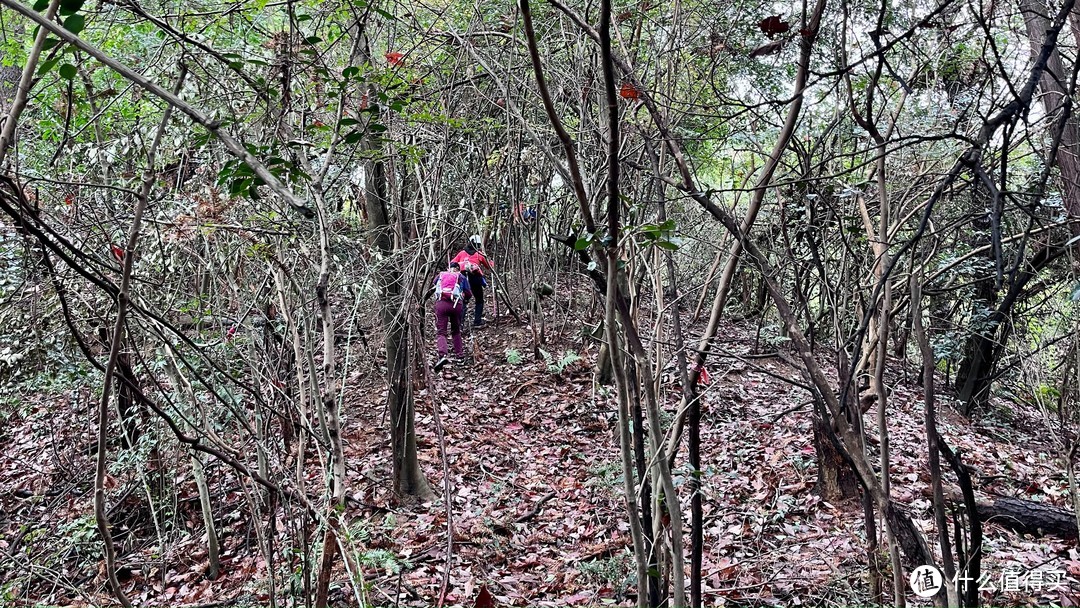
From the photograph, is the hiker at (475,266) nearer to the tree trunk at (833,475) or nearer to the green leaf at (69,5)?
the tree trunk at (833,475)

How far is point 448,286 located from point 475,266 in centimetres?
88

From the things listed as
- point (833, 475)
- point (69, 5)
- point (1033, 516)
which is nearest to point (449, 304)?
point (833, 475)

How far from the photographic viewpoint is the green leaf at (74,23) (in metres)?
1.37

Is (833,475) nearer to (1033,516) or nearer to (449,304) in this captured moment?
(1033,516)

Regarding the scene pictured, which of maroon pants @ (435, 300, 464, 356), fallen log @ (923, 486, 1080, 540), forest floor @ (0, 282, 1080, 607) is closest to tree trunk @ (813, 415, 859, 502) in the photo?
forest floor @ (0, 282, 1080, 607)

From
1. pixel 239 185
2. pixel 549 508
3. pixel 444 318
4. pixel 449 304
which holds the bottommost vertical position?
pixel 549 508

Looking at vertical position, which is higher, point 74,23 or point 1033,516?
point 74,23

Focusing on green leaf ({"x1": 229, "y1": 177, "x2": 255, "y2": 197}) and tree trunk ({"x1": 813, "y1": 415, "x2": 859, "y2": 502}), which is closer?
green leaf ({"x1": 229, "y1": 177, "x2": 255, "y2": 197})

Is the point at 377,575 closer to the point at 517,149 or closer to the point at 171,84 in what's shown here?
the point at 171,84

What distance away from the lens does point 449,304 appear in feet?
29.3

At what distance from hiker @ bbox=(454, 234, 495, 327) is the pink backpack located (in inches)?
13.8

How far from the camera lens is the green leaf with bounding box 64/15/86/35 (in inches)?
53.9

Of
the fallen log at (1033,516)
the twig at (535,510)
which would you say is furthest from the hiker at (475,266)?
the fallen log at (1033,516)

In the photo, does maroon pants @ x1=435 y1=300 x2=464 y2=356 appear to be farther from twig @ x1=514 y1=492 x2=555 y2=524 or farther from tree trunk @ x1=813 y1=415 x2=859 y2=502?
tree trunk @ x1=813 y1=415 x2=859 y2=502
